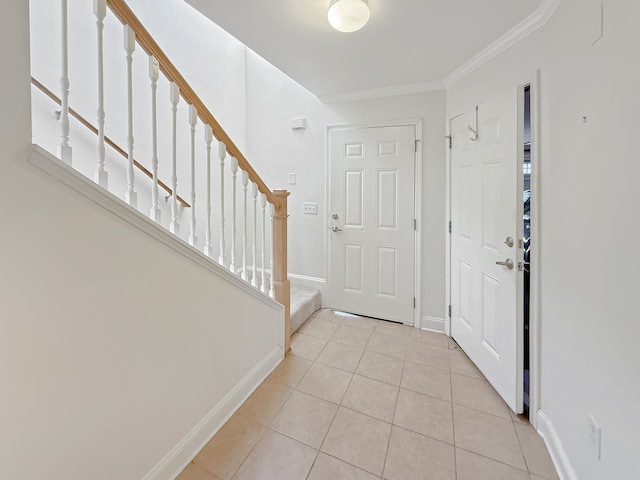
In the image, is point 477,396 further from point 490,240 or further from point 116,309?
point 116,309

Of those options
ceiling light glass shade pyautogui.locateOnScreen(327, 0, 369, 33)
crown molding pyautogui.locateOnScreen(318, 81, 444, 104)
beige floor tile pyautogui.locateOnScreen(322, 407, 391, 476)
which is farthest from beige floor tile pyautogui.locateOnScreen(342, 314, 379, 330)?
ceiling light glass shade pyautogui.locateOnScreen(327, 0, 369, 33)

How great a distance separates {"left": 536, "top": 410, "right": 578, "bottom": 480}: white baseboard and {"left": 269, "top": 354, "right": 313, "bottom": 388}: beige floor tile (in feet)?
4.44

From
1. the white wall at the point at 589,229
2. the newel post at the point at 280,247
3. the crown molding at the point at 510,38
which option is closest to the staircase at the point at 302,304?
the newel post at the point at 280,247

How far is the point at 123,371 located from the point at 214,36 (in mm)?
3209

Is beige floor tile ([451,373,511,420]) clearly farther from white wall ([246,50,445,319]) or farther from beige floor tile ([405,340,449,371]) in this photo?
white wall ([246,50,445,319])

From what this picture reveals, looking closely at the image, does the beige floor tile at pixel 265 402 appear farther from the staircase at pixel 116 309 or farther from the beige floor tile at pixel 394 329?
the beige floor tile at pixel 394 329

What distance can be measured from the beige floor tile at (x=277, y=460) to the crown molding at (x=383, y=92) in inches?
105

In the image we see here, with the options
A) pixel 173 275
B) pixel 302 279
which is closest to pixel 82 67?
pixel 173 275

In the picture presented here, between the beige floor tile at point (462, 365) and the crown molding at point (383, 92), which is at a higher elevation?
the crown molding at point (383, 92)

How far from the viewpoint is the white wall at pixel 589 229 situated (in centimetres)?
95

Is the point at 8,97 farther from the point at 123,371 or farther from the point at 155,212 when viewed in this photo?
the point at 123,371

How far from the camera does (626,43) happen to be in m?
0.96

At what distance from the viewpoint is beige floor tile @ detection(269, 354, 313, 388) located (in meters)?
2.00

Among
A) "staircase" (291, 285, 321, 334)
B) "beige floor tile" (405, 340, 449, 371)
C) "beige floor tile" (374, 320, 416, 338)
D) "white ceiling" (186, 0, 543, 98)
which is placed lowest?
"beige floor tile" (405, 340, 449, 371)
